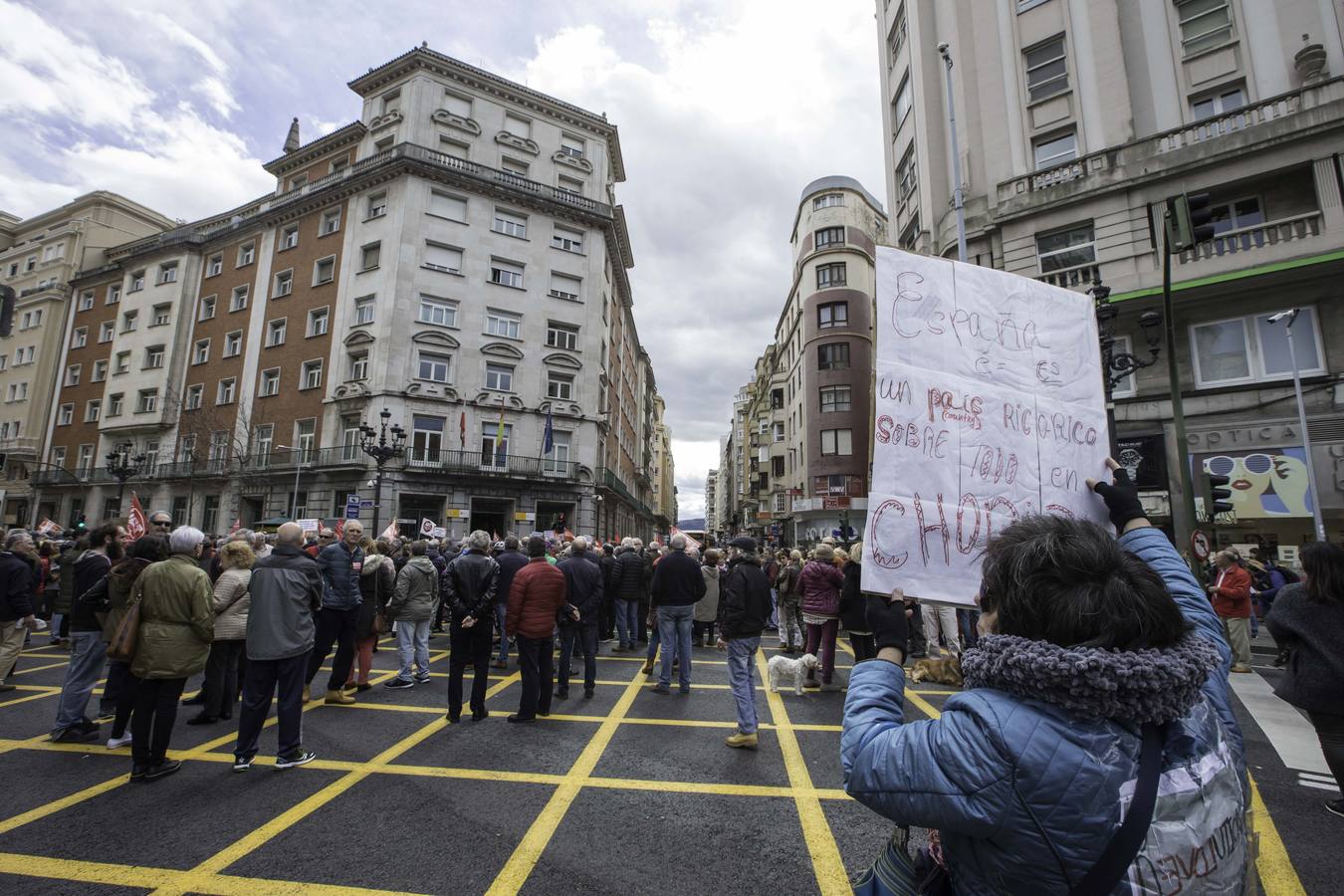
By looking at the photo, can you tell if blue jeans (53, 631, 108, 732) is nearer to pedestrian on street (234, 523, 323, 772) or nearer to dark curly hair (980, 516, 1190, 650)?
pedestrian on street (234, 523, 323, 772)

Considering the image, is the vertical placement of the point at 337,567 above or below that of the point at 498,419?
below

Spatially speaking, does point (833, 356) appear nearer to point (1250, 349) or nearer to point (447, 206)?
point (1250, 349)

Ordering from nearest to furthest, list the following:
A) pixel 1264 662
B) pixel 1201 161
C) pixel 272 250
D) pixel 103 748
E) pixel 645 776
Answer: pixel 645 776 → pixel 103 748 → pixel 1264 662 → pixel 1201 161 → pixel 272 250

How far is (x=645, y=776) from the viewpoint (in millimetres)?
4859

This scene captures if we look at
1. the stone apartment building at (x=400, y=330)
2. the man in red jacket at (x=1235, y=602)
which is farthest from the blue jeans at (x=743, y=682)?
the stone apartment building at (x=400, y=330)

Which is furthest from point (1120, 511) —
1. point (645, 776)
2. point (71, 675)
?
point (71, 675)

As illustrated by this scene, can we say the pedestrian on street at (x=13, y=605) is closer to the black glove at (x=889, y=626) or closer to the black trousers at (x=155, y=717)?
the black trousers at (x=155, y=717)

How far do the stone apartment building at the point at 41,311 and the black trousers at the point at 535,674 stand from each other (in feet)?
173

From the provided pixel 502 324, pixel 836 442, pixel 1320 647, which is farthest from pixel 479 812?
pixel 836 442

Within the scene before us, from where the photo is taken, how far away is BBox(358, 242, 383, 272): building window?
30.0 metres

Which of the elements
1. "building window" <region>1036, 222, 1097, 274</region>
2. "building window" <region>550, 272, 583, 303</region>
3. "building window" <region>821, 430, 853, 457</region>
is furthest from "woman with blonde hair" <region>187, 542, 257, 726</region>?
"building window" <region>821, 430, 853, 457</region>

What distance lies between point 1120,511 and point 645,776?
408cm

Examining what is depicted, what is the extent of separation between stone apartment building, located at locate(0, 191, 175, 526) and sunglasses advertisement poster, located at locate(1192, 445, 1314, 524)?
200 feet

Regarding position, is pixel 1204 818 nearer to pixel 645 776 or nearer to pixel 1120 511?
pixel 1120 511
